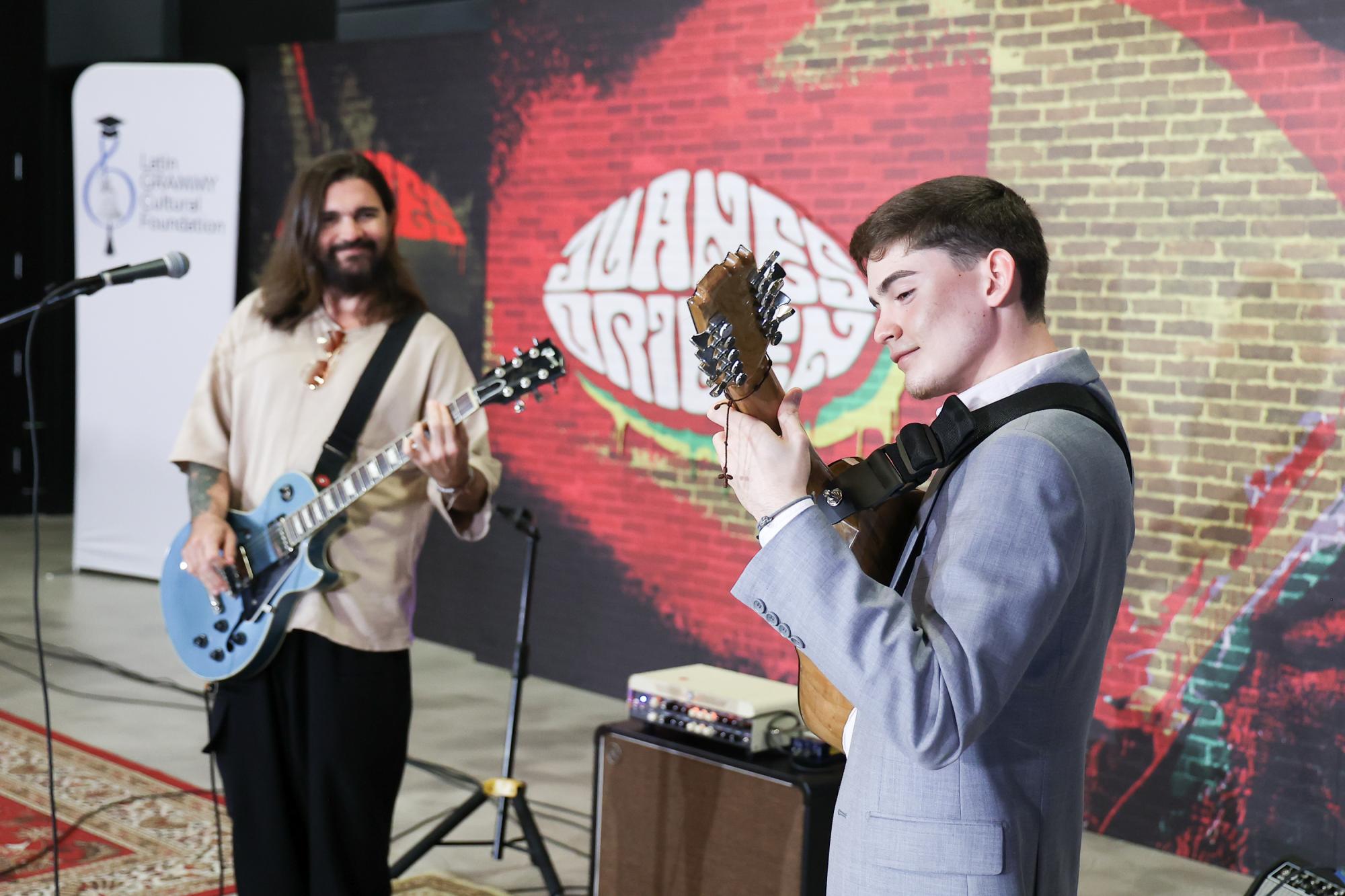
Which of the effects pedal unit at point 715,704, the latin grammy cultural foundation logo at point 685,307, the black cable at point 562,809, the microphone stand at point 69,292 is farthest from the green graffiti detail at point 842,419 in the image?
the microphone stand at point 69,292

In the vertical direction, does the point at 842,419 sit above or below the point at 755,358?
below

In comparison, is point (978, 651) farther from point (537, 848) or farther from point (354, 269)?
point (537, 848)

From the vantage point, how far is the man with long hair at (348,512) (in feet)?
9.92

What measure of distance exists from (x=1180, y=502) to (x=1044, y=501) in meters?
3.42

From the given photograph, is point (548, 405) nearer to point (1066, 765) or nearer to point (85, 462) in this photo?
point (85, 462)

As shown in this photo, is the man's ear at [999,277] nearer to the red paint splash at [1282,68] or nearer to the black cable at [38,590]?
the black cable at [38,590]

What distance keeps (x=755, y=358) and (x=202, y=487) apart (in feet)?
6.43

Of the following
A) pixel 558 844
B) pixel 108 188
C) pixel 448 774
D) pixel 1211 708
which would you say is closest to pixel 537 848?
pixel 558 844

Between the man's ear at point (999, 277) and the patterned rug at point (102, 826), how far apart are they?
10.7ft

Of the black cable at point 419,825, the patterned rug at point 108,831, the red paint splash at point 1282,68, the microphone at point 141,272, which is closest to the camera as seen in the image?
the microphone at point 141,272

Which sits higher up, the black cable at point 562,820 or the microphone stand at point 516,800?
the microphone stand at point 516,800

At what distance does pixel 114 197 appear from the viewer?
834 cm

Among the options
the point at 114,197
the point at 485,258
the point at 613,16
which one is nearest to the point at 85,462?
the point at 114,197

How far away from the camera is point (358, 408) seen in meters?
3.06
